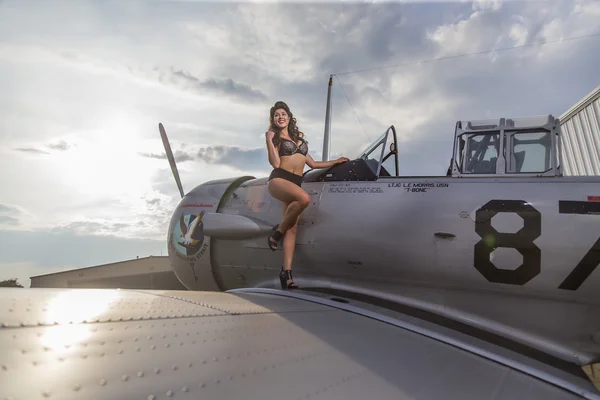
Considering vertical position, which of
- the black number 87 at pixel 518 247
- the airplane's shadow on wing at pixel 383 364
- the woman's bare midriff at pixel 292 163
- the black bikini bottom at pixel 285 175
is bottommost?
the airplane's shadow on wing at pixel 383 364

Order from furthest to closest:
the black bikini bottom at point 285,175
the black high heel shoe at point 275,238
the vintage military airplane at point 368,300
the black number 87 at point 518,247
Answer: the black high heel shoe at point 275,238, the black bikini bottom at point 285,175, the black number 87 at point 518,247, the vintage military airplane at point 368,300

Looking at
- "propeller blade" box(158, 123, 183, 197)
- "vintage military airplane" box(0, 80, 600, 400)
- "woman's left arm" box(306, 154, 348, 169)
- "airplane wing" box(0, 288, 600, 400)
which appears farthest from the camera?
"propeller blade" box(158, 123, 183, 197)

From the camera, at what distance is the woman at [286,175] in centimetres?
405

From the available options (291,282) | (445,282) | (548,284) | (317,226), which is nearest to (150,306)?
(291,282)

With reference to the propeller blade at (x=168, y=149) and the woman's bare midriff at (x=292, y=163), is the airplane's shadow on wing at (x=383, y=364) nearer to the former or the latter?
the woman's bare midriff at (x=292, y=163)

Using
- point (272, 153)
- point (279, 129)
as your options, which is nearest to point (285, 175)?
point (272, 153)

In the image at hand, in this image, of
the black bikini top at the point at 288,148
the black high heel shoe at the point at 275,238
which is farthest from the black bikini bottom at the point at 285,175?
the black high heel shoe at the point at 275,238

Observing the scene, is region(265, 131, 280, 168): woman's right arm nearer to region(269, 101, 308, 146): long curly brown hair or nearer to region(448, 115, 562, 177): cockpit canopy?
region(269, 101, 308, 146): long curly brown hair

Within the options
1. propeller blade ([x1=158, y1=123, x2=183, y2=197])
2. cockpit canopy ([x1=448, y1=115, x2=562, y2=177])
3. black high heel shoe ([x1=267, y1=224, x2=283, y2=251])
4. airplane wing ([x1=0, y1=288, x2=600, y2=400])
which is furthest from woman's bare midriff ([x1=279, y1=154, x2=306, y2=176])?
propeller blade ([x1=158, y1=123, x2=183, y2=197])

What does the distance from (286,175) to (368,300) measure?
5.05 feet

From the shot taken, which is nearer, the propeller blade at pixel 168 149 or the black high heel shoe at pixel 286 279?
the black high heel shoe at pixel 286 279

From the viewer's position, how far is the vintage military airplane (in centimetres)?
136

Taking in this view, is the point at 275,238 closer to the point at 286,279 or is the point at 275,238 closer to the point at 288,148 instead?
the point at 286,279

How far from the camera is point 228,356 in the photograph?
1553mm
